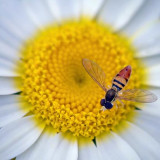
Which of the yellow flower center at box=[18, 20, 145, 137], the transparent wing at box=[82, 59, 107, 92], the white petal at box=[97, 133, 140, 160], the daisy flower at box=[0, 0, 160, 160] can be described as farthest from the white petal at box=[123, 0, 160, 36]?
the white petal at box=[97, 133, 140, 160]

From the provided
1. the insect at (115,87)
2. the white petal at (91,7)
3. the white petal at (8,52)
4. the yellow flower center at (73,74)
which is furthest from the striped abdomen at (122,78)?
the white petal at (8,52)

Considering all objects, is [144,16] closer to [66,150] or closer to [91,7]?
[91,7]

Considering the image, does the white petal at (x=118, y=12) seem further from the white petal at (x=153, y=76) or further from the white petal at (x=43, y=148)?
the white petal at (x=43, y=148)

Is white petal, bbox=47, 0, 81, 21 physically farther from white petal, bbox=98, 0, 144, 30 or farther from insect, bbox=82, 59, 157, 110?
insect, bbox=82, 59, 157, 110

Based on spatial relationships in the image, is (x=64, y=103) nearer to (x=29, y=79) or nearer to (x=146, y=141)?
(x=29, y=79)

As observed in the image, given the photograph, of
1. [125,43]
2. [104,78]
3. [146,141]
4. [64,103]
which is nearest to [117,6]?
[125,43]

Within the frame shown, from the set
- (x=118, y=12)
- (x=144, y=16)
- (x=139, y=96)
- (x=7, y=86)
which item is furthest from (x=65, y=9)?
(x=139, y=96)
